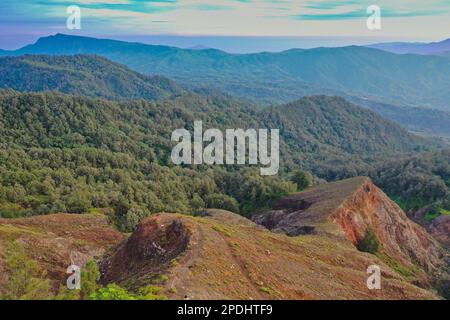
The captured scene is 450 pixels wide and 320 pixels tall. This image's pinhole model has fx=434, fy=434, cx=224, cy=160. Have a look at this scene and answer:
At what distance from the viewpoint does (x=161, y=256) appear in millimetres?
37406

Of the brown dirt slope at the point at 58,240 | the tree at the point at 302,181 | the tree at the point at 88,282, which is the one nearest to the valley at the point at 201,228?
the tree at the point at 88,282

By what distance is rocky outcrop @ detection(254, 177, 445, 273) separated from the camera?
228 feet

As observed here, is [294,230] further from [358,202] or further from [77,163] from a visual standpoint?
[77,163]

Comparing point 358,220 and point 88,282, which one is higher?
point 88,282

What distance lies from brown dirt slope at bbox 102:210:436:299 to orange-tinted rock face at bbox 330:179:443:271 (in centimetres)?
2326

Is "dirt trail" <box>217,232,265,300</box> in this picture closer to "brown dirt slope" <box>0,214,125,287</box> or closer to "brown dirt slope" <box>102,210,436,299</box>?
"brown dirt slope" <box>102,210,436,299</box>

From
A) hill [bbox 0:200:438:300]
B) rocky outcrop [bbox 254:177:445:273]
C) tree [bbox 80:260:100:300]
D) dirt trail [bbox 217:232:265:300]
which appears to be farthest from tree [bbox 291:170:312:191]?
tree [bbox 80:260:100:300]

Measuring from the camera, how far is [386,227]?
78.8 metres

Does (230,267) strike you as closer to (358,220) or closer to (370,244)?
(370,244)

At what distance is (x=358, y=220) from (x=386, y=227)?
9.01 meters

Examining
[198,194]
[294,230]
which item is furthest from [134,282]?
[198,194]

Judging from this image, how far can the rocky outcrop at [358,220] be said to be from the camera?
6950 centimetres

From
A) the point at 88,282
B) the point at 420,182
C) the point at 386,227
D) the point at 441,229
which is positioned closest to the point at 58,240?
the point at 88,282
